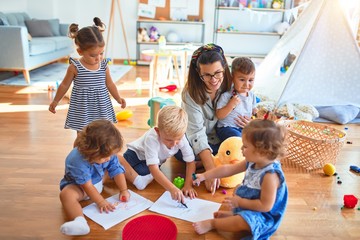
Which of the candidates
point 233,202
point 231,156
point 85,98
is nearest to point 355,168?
point 231,156

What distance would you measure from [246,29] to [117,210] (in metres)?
4.34

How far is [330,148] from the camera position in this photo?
176 centimetres

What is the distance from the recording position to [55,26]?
4609 millimetres

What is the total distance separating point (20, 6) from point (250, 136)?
178 inches

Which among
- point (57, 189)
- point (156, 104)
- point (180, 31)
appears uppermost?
point (180, 31)

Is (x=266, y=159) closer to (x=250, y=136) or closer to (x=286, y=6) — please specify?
(x=250, y=136)

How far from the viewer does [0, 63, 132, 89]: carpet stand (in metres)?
3.53

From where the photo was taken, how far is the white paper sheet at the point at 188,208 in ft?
4.36

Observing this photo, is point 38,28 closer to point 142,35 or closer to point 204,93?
point 142,35

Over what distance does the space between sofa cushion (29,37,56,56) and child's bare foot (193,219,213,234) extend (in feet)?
10.0

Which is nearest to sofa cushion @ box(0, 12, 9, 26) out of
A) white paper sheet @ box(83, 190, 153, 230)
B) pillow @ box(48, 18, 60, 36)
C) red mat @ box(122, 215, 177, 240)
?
pillow @ box(48, 18, 60, 36)

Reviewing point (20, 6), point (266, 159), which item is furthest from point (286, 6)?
point (266, 159)

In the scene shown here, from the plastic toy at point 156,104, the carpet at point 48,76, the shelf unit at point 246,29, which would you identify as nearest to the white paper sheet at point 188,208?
the plastic toy at point 156,104

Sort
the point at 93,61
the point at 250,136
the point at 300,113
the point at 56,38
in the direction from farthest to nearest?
1. the point at 56,38
2. the point at 300,113
3. the point at 93,61
4. the point at 250,136
